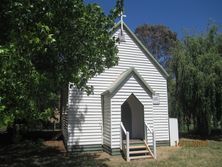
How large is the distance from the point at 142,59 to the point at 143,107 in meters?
3.55

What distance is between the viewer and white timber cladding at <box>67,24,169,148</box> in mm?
14461

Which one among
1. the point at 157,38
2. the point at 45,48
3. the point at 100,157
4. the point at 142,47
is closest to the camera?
the point at 45,48

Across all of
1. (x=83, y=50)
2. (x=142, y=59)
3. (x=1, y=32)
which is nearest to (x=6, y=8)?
(x=1, y=32)

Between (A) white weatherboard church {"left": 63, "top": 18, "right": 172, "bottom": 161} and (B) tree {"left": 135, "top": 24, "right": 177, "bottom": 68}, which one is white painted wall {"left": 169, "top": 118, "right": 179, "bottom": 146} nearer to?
(A) white weatherboard church {"left": 63, "top": 18, "right": 172, "bottom": 161}

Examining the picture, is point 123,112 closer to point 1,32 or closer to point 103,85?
point 103,85

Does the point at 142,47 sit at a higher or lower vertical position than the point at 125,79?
higher

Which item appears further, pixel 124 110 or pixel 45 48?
pixel 124 110

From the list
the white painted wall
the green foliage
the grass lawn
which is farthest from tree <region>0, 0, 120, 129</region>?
the green foliage

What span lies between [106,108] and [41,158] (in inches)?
164

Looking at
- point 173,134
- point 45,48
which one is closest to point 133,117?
point 173,134

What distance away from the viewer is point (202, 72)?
1944 cm

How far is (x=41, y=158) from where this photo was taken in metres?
13.6

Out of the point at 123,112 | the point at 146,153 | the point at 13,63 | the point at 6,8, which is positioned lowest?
the point at 146,153

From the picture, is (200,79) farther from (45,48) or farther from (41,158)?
(45,48)
